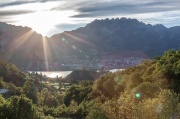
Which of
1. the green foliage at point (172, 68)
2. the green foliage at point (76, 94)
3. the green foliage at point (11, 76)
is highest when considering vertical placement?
the green foliage at point (172, 68)

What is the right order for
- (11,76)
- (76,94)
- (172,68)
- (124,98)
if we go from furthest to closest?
(11,76), (76,94), (172,68), (124,98)

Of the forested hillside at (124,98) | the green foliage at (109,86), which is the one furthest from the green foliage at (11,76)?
the green foliage at (109,86)

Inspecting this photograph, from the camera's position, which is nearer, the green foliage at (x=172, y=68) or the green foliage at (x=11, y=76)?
the green foliage at (x=172, y=68)

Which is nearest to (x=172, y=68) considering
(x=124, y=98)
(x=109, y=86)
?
(x=109, y=86)

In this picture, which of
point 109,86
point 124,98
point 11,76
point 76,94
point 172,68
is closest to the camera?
point 124,98

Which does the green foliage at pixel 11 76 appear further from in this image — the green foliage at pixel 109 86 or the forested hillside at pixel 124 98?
the green foliage at pixel 109 86

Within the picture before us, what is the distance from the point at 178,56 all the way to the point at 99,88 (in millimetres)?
13137

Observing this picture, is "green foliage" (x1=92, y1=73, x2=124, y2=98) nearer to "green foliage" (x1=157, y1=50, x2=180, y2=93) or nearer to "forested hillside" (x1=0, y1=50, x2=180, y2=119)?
"forested hillside" (x1=0, y1=50, x2=180, y2=119)

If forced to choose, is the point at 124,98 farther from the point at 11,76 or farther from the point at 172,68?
the point at 11,76

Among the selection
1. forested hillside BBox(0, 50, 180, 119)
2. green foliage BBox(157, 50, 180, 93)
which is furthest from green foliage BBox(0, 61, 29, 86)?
green foliage BBox(157, 50, 180, 93)

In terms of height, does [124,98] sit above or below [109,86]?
above

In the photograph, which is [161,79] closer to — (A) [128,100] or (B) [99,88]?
(A) [128,100]

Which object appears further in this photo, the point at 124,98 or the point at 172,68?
the point at 172,68

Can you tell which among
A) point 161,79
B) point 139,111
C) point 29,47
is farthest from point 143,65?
point 29,47
